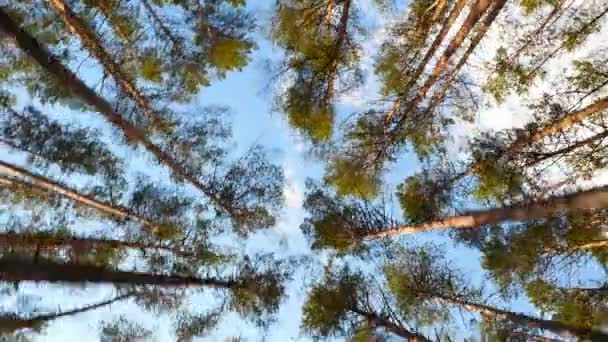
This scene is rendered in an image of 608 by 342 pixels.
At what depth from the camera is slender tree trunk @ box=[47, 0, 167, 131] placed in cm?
1012

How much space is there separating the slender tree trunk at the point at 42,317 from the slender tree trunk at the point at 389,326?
13.8 feet

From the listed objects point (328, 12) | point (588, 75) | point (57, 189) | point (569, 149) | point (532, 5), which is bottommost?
point (569, 149)

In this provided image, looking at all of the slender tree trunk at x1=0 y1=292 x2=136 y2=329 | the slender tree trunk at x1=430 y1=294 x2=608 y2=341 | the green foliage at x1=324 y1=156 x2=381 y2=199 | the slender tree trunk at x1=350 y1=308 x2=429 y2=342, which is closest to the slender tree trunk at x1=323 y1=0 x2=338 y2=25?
the green foliage at x1=324 y1=156 x2=381 y2=199

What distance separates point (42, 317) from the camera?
Result: 1029cm

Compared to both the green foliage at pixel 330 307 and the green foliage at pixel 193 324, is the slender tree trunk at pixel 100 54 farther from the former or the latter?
the green foliage at pixel 330 307

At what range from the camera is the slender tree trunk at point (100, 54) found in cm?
1012

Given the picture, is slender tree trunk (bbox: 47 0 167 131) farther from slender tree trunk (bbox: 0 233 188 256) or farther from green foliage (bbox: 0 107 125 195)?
slender tree trunk (bbox: 0 233 188 256)

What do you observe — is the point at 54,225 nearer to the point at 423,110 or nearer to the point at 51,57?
the point at 51,57

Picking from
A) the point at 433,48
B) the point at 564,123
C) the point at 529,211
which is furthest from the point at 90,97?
the point at 564,123

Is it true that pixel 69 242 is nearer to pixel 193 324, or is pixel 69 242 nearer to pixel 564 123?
pixel 193 324

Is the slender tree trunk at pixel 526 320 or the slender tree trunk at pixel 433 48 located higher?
the slender tree trunk at pixel 433 48

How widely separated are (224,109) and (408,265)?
14.8ft

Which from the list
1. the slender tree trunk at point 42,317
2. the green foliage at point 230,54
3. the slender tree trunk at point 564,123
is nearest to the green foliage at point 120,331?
the slender tree trunk at point 42,317

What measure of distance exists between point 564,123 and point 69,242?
327 inches
